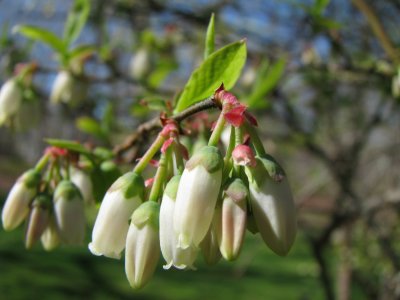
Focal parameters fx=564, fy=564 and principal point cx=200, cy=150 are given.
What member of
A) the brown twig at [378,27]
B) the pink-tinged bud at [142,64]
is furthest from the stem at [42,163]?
the pink-tinged bud at [142,64]

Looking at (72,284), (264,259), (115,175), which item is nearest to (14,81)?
(115,175)

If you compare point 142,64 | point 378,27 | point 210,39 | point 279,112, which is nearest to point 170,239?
point 210,39

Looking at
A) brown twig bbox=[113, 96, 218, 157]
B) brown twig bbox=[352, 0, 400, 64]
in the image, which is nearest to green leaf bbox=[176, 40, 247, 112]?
brown twig bbox=[113, 96, 218, 157]

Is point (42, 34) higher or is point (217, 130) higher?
point (42, 34)

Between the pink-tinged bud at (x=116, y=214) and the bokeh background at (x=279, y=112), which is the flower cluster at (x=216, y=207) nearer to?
the pink-tinged bud at (x=116, y=214)

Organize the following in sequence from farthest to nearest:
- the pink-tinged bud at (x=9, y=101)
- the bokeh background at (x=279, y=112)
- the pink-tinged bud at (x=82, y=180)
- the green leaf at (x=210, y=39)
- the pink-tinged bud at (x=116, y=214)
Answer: the bokeh background at (x=279, y=112) < the pink-tinged bud at (x=9, y=101) < the pink-tinged bud at (x=82, y=180) < the green leaf at (x=210, y=39) < the pink-tinged bud at (x=116, y=214)

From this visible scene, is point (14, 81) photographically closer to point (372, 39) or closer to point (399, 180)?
point (372, 39)

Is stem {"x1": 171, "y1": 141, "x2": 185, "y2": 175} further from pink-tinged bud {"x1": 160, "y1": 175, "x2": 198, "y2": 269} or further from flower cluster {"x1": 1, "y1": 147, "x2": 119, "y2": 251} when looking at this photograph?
flower cluster {"x1": 1, "y1": 147, "x2": 119, "y2": 251}

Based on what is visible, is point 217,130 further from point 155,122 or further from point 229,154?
point 155,122
